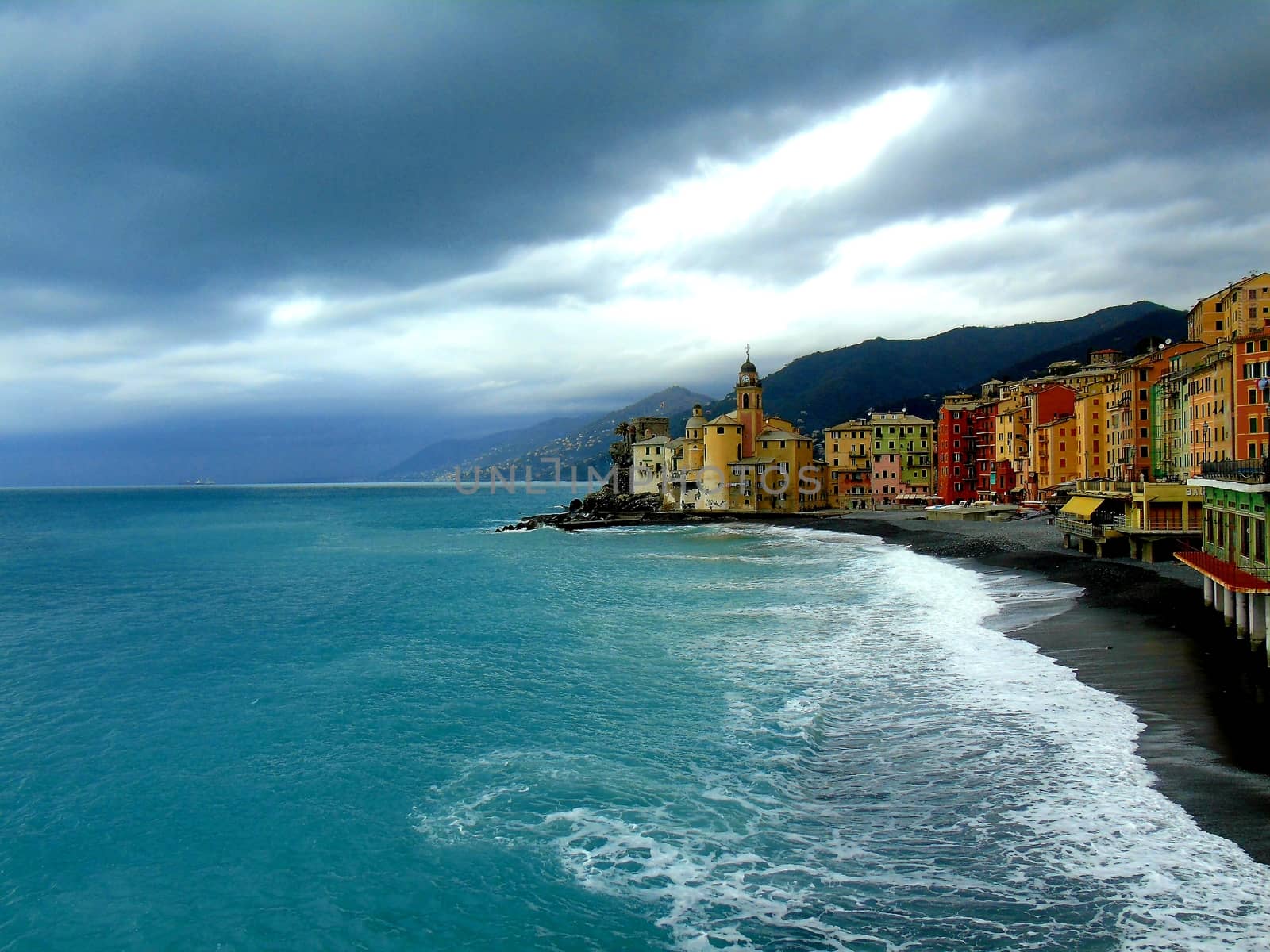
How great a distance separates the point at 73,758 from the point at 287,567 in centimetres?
4297

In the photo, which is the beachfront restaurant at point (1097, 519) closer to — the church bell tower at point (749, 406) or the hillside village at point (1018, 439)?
the hillside village at point (1018, 439)

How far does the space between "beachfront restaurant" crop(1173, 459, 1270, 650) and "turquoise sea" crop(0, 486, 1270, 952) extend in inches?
220

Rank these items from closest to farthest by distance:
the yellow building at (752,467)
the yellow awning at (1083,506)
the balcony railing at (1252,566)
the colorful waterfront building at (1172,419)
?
1. the balcony railing at (1252,566)
2. the yellow awning at (1083,506)
3. the colorful waterfront building at (1172,419)
4. the yellow building at (752,467)

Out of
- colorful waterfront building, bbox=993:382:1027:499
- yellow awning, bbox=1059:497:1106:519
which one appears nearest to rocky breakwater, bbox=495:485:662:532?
colorful waterfront building, bbox=993:382:1027:499

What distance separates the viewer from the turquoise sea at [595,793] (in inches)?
425

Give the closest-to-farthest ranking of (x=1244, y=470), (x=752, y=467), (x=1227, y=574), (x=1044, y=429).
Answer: (x=1244, y=470), (x=1227, y=574), (x=1044, y=429), (x=752, y=467)

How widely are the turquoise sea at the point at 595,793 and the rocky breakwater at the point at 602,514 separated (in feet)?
211

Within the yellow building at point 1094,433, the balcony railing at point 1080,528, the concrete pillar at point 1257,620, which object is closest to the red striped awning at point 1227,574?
the concrete pillar at point 1257,620

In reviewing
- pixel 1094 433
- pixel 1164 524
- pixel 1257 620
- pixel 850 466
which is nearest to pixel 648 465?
pixel 850 466

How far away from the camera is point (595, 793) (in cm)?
1497

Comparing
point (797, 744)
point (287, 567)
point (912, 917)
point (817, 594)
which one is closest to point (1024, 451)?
point (817, 594)

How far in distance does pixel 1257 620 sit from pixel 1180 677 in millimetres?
5068

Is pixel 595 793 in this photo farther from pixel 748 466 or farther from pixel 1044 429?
pixel 748 466

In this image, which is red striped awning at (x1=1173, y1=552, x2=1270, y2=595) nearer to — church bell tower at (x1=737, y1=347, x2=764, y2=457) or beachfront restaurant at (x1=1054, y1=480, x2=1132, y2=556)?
beachfront restaurant at (x1=1054, y1=480, x2=1132, y2=556)
